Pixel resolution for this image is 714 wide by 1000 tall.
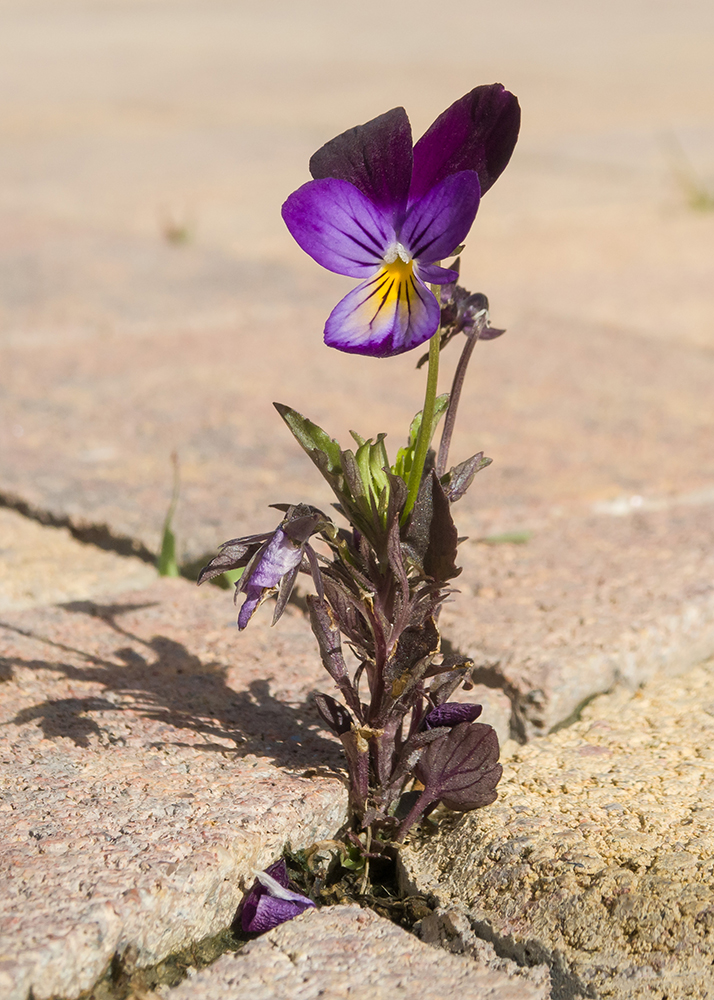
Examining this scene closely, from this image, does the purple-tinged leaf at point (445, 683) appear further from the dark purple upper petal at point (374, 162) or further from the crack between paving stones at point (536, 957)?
the dark purple upper petal at point (374, 162)

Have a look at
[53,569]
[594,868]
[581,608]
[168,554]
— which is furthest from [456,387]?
[53,569]

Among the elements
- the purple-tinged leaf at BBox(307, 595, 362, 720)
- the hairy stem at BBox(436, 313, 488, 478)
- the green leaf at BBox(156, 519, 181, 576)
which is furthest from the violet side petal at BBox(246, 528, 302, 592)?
the green leaf at BBox(156, 519, 181, 576)

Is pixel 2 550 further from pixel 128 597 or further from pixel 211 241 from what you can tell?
pixel 211 241

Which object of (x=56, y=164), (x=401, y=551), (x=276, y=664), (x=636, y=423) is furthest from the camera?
(x=56, y=164)

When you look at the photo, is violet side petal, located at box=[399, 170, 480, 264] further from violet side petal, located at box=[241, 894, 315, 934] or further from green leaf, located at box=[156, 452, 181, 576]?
green leaf, located at box=[156, 452, 181, 576]

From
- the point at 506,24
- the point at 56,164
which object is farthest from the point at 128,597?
the point at 506,24

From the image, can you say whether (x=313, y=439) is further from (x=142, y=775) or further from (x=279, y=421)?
(x=279, y=421)

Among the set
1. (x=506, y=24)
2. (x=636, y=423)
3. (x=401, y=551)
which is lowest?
(x=401, y=551)
